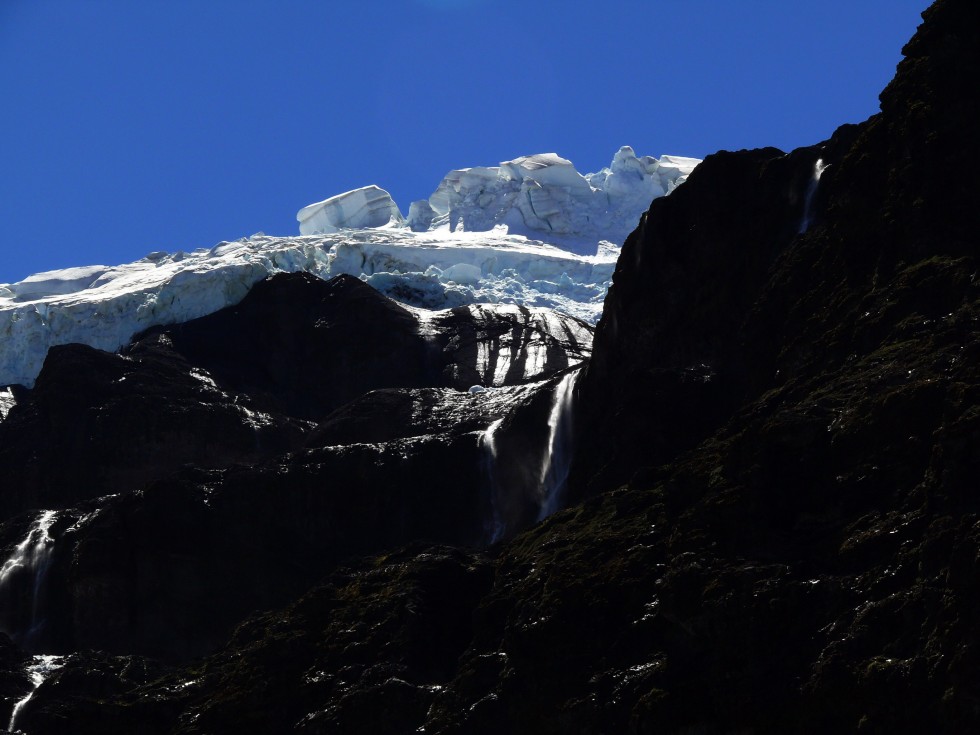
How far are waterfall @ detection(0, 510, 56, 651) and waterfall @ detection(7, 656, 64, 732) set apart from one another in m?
12.9

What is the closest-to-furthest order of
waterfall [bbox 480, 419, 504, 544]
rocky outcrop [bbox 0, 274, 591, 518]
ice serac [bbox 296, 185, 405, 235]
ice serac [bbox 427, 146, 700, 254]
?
waterfall [bbox 480, 419, 504, 544] → rocky outcrop [bbox 0, 274, 591, 518] → ice serac [bbox 427, 146, 700, 254] → ice serac [bbox 296, 185, 405, 235]

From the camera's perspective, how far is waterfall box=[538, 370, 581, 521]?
81000 mm

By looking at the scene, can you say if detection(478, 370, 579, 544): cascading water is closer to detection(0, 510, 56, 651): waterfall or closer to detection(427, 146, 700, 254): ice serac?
detection(0, 510, 56, 651): waterfall

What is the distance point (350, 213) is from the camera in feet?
538

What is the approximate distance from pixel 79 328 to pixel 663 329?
61.7 meters

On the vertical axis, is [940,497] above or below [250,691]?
above

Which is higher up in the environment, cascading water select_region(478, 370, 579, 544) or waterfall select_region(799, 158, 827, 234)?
waterfall select_region(799, 158, 827, 234)

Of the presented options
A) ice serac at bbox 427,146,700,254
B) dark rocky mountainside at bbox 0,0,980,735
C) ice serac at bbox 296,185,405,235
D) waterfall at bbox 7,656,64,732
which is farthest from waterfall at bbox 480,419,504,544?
ice serac at bbox 296,185,405,235

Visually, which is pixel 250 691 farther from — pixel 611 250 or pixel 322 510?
pixel 611 250

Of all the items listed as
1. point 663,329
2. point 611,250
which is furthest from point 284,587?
point 611,250

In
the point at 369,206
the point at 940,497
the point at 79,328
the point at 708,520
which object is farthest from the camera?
the point at 369,206

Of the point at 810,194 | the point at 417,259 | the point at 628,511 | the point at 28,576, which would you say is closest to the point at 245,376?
the point at 417,259

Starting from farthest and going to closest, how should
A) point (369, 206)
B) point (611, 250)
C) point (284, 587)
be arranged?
1. point (369, 206)
2. point (611, 250)
3. point (284, 587)

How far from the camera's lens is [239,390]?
116 meters
